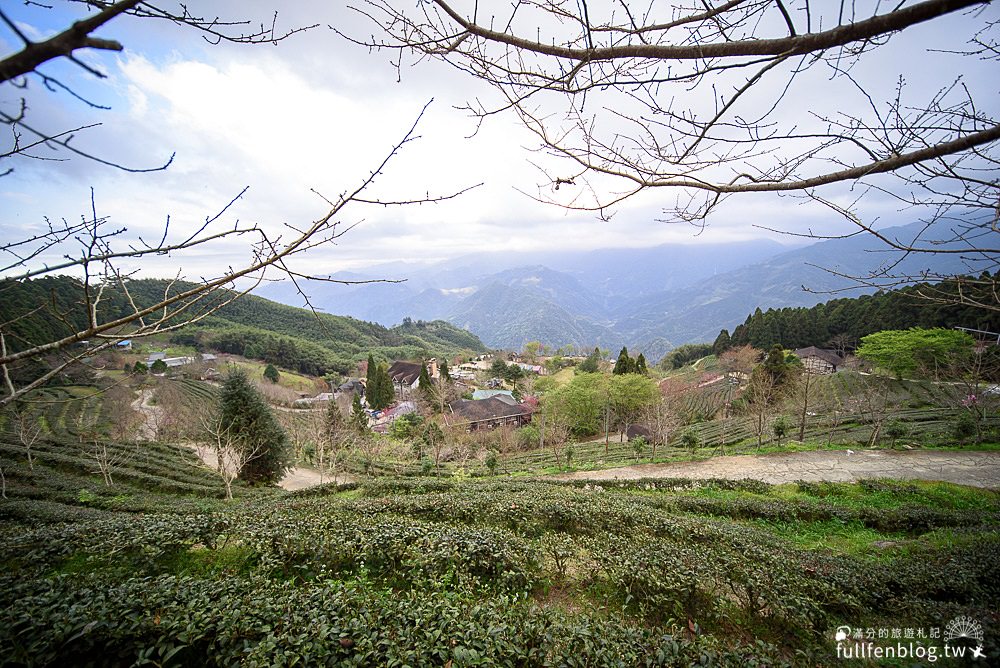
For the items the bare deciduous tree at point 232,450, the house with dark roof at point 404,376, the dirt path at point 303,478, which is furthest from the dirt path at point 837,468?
the house with dark roof at point 404,376

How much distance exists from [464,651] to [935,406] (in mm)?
37845

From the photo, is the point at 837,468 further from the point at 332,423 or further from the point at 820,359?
the point at 820,359

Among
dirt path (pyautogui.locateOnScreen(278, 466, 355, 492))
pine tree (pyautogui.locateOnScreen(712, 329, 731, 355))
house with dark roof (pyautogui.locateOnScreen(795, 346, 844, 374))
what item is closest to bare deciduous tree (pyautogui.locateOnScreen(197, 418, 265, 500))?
dirt path (pyautogui.locateOnScreen(278, 466, 355, 492))

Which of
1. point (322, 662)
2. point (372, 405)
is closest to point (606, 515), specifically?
point (322, 662)

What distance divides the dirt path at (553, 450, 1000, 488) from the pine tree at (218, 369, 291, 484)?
12.1 m

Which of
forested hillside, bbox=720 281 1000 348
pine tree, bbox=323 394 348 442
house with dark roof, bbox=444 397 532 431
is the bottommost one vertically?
house with dark roof, bbox=444 397 532 431

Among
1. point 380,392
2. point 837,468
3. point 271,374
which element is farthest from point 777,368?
point 271,374

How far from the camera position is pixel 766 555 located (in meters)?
5.10

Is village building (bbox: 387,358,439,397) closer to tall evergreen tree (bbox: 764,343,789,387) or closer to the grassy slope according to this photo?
tall evergreen tree (bbox: 764,343,789,387)

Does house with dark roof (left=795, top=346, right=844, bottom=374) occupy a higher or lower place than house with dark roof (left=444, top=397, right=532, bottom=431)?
higher

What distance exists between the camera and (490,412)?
3834 cm

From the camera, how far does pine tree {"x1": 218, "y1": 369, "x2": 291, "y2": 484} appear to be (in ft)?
49.6

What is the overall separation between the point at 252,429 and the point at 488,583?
14661 millimetres

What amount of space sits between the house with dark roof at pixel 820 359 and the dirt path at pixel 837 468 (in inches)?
1247
